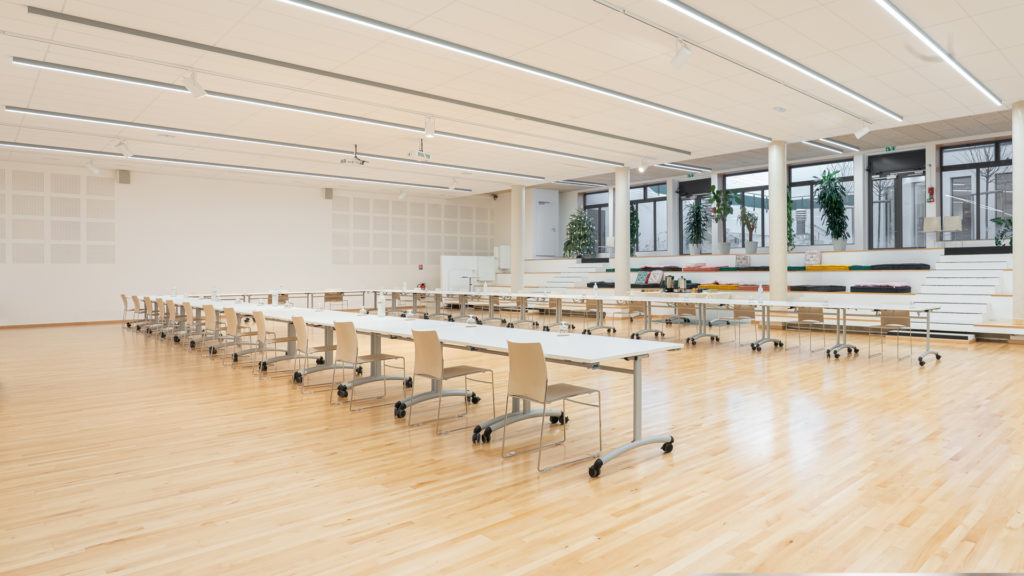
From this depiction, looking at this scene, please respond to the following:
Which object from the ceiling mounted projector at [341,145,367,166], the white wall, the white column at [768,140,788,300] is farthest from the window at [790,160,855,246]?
the ceiling mounted projector at [341,145,367,166]

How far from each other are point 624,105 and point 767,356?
4.01m

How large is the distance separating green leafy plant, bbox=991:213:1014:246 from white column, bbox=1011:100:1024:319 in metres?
3.50

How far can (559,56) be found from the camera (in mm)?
6727

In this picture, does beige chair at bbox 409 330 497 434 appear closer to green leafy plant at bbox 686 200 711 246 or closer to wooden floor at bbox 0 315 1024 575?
wooden floor at bbox 0 315 1024 575

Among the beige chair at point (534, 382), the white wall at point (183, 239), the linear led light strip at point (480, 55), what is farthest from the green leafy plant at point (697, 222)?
the beige chair at point (534, 382)

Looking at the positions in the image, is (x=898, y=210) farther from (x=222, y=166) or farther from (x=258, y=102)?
(x=222, y=166)

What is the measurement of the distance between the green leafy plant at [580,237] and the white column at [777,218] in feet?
23.0

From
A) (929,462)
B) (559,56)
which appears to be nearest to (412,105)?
(559,56)

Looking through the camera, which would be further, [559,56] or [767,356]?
[767,356]

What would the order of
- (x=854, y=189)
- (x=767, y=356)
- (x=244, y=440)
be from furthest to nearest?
(x=854, y=189), (x=767, y=356), (x=244, y=440)

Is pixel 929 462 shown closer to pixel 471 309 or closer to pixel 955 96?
pixel 955 96

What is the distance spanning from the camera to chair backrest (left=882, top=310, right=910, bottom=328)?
7820 millimetres

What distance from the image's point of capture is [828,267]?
40.7 feet

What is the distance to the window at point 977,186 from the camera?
13.0 meters
